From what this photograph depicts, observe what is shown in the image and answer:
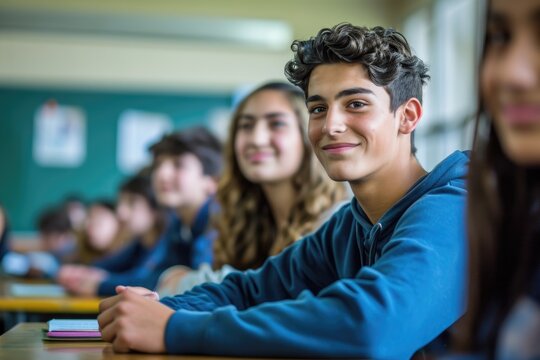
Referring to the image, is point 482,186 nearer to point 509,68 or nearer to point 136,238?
point 509,68

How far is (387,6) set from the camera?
8797mm

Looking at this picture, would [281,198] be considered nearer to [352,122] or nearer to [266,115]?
[266,115]

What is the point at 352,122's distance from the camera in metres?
1.73

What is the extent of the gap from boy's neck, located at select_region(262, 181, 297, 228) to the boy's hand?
4.52 feet

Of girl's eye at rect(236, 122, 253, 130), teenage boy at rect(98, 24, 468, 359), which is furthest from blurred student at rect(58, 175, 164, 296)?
teenage boy at rect(98, 24, 468, 359)

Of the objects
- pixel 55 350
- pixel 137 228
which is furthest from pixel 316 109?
pixel 137 228

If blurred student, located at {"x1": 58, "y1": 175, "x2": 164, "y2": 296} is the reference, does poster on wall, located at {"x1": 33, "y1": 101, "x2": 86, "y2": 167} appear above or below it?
above

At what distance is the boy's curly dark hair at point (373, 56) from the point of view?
1722 millimetres

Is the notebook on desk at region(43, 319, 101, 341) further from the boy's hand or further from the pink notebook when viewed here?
the boy's hand

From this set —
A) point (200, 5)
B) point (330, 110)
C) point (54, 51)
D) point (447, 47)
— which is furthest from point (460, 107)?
point (330, 110)

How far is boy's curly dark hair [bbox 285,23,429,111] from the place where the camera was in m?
1.72

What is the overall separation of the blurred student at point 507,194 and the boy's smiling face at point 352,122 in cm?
64

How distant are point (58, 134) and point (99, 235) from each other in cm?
308

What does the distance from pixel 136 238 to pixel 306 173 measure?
254 centimetres
